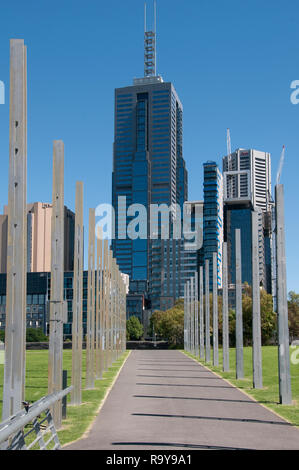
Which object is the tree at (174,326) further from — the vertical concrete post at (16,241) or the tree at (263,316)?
the vertical concrete post at (16,241)

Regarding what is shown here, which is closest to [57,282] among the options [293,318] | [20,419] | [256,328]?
[20,419]

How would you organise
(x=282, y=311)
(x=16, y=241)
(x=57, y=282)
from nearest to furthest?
1. (x=16, y=241)
2. (x=57, y=282)
3. (x=282, y=311)

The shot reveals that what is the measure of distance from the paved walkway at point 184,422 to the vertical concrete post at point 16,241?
233 cm

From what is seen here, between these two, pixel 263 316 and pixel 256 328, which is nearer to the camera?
pixel 256 328

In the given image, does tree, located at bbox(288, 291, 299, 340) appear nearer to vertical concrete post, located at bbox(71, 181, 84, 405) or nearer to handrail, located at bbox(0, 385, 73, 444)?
vertical concrete post, located at bbox(71, 181, 84, 405)

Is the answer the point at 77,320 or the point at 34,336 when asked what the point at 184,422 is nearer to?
the point at 77,320

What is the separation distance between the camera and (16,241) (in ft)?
34.5

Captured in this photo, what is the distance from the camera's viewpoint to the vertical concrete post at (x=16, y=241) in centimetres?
1009

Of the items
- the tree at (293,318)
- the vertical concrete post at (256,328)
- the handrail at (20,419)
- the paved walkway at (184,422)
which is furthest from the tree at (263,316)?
the handrail at (20,419)

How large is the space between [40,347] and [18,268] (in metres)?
103

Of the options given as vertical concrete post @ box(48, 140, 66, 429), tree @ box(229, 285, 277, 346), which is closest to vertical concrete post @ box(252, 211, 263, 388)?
vertical concrete post @ box(48, 140, 66, 429)

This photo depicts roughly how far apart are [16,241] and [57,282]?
4.85 m
